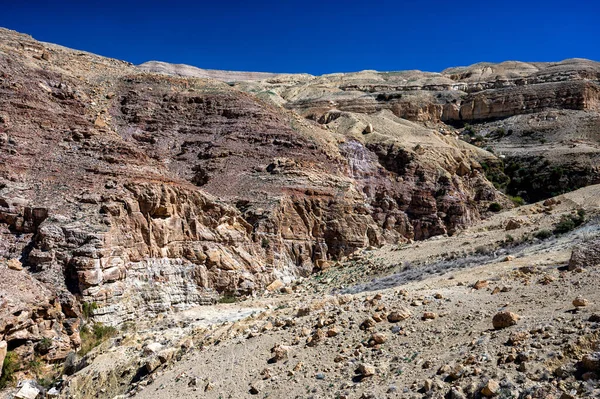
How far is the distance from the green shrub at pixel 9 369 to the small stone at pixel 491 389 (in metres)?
12.2

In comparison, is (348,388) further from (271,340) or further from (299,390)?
(271,340)

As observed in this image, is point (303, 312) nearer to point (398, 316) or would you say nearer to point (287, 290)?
point (398, 316)

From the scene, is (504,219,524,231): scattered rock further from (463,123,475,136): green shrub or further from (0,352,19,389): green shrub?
(463,123,475,136): green shrub

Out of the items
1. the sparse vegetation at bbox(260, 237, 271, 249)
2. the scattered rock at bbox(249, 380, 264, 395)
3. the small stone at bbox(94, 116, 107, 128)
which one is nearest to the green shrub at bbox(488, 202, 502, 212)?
the sparse vegetation at bbox(260, 237, 271, 249)

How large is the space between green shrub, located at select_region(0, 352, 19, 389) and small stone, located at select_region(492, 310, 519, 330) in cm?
1227

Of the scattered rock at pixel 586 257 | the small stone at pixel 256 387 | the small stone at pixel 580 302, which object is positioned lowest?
the small stone at pixel 256 387

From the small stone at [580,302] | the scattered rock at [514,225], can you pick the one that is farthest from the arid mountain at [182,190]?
the small stone at [580,302]

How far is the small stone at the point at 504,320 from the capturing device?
733 cm

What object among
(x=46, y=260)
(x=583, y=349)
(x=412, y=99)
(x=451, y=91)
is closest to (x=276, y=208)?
(x=46, y=260)

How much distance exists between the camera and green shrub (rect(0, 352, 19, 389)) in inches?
484

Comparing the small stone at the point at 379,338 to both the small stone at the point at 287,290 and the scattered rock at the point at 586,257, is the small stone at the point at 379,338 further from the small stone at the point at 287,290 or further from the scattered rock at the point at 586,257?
the small stone at the point at 287,290

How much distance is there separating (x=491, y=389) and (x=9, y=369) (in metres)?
12.4

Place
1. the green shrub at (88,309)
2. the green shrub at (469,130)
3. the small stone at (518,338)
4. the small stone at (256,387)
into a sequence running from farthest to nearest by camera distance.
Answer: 1. the green shrub at (469,130)
2. the green shrub at (88,309)
3. the small stone at (256,387)
4. the small stone at (518,338)

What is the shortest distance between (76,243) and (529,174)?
39504mm
